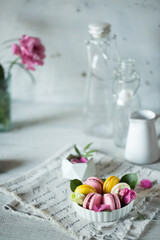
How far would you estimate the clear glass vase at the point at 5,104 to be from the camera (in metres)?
1.07

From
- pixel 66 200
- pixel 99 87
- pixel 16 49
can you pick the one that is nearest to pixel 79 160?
pixel 66 200

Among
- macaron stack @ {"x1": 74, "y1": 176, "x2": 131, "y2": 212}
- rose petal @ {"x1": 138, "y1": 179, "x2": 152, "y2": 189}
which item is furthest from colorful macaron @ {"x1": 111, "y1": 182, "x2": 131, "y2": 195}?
rose petal @ {"x1": 138, "y1": 179, "x2": 152, "y2": 189}

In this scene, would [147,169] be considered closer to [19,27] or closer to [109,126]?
[109,126]

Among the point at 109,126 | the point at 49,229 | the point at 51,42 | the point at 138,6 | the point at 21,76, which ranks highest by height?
the point at 138,6

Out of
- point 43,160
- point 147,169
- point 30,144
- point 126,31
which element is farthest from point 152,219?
point 126,31

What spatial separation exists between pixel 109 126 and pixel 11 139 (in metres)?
0.29

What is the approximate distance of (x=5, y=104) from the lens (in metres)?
1.09

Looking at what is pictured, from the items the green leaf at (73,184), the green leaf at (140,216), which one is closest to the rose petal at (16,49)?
the green leaf at (73,184)

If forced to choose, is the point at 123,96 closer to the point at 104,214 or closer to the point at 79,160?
the point at 79,160

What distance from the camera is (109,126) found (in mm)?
1095

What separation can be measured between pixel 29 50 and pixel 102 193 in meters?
0.49

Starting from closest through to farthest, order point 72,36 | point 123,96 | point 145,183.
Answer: point 145,183 → point 123,96 → point 72,36

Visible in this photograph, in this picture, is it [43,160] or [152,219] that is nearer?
[152,219]

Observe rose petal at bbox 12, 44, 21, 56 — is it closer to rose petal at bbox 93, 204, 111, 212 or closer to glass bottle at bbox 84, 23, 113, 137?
glass bottle at bbox 84, 23, 113, 137
